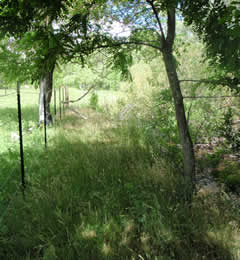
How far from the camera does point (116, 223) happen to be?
2248 mm

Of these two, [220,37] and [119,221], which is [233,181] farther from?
[220,37]

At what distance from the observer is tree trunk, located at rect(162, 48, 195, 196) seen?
2.88 metres

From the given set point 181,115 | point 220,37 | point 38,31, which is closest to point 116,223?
point 181,115

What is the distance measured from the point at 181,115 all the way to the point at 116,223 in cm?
161

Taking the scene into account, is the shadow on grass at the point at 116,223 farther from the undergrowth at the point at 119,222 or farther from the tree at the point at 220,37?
the tree at the point at 220,37

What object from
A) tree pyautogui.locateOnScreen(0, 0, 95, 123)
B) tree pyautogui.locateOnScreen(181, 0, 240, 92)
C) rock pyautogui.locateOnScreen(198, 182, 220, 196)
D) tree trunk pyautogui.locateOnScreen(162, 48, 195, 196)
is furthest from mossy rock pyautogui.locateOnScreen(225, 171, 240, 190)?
tree pyautogui.locateOnScreen(0, 0, 95, 123)

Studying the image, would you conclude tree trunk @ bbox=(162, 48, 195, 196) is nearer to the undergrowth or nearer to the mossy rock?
the undergrowth

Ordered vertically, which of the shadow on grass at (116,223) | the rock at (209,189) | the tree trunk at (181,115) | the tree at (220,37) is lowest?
the shadow on grass at (116,223)

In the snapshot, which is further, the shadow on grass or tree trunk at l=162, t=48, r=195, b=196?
tree trunk at l=162, t=48, r=195, b=196

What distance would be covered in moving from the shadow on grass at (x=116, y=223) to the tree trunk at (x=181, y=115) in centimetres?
19

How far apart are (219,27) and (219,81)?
0.61 meters

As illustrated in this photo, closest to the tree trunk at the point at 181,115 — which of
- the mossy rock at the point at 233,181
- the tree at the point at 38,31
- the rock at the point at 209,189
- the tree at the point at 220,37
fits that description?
the rock at the point at 209,189

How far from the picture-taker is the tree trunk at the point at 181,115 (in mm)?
2877

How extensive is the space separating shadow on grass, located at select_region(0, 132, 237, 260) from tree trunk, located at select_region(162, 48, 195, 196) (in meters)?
0.19
